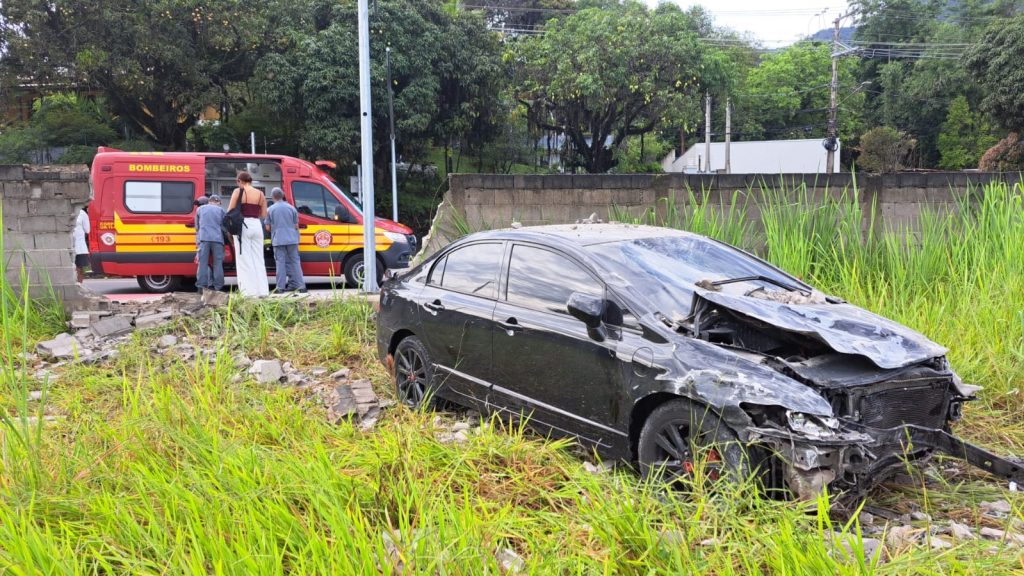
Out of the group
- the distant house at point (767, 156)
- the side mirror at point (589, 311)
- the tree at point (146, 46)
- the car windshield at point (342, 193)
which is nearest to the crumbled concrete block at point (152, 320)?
the car windshield at point (342, 193)

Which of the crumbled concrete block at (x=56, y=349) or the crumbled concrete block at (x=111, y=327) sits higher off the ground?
the crumbled concrete block at (x=111, y=327)

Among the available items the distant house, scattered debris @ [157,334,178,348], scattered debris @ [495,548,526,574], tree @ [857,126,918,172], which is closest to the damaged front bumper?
scattered debris @ [495,548,526,574]

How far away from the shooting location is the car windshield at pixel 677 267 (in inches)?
163

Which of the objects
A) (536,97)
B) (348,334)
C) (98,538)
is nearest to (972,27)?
(536,97)

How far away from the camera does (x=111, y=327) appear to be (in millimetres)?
7652

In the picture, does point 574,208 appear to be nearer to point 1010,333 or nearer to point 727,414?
point 1010,333

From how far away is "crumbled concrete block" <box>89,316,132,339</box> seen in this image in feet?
24.9

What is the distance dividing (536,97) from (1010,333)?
27.3 meters

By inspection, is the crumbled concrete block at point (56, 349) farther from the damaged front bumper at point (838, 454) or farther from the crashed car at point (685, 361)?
the damaged front bumper at point (838, 454)

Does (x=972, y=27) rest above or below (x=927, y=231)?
above

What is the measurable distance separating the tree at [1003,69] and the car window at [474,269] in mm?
33052

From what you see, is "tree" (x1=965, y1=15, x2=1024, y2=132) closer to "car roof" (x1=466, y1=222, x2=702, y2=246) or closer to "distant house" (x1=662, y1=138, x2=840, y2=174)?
"distant house" (x1=662, y1=138, x2=840, y2=174)

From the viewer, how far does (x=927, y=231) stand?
7418 millimetres

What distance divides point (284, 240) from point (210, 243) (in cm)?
107
